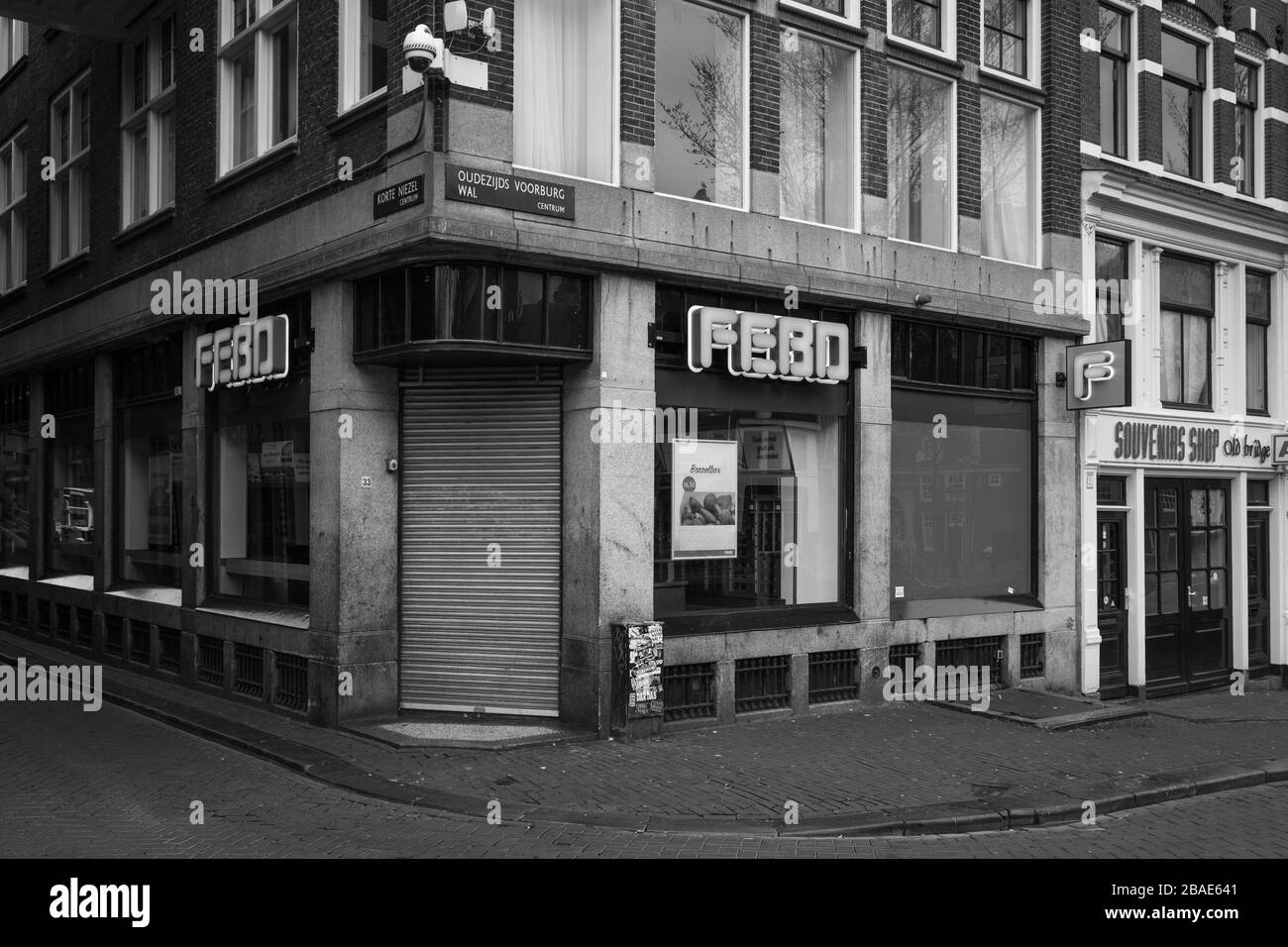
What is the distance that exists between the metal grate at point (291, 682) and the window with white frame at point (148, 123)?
277 inches

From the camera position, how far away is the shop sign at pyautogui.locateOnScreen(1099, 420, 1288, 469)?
16672mm

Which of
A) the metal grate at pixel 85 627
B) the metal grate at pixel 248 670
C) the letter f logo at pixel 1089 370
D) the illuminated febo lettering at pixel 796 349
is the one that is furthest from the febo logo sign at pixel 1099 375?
the metal grate at pixel 85 627

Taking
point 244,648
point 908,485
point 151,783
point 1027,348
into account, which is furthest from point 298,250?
point 1027,348

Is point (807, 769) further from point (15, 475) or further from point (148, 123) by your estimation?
point (15, 475)

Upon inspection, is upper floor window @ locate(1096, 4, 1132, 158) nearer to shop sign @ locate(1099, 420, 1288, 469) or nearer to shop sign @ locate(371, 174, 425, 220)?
shop sign @ locate(1099, 420, 1288, 469)

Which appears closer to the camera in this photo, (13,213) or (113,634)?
(113,634)

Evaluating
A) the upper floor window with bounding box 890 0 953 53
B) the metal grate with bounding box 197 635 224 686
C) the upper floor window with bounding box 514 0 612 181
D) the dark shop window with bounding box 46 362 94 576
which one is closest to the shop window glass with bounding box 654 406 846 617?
the upper floor window with bounding box 514 0 612 181

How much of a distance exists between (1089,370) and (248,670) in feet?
36.8

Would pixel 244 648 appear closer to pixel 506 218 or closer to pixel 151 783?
pixel 151 783

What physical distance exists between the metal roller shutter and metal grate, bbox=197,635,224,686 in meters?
3.31

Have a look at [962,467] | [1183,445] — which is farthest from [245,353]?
[1183,445]

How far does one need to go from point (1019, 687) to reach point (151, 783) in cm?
1041

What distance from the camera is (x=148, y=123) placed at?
1669cm
